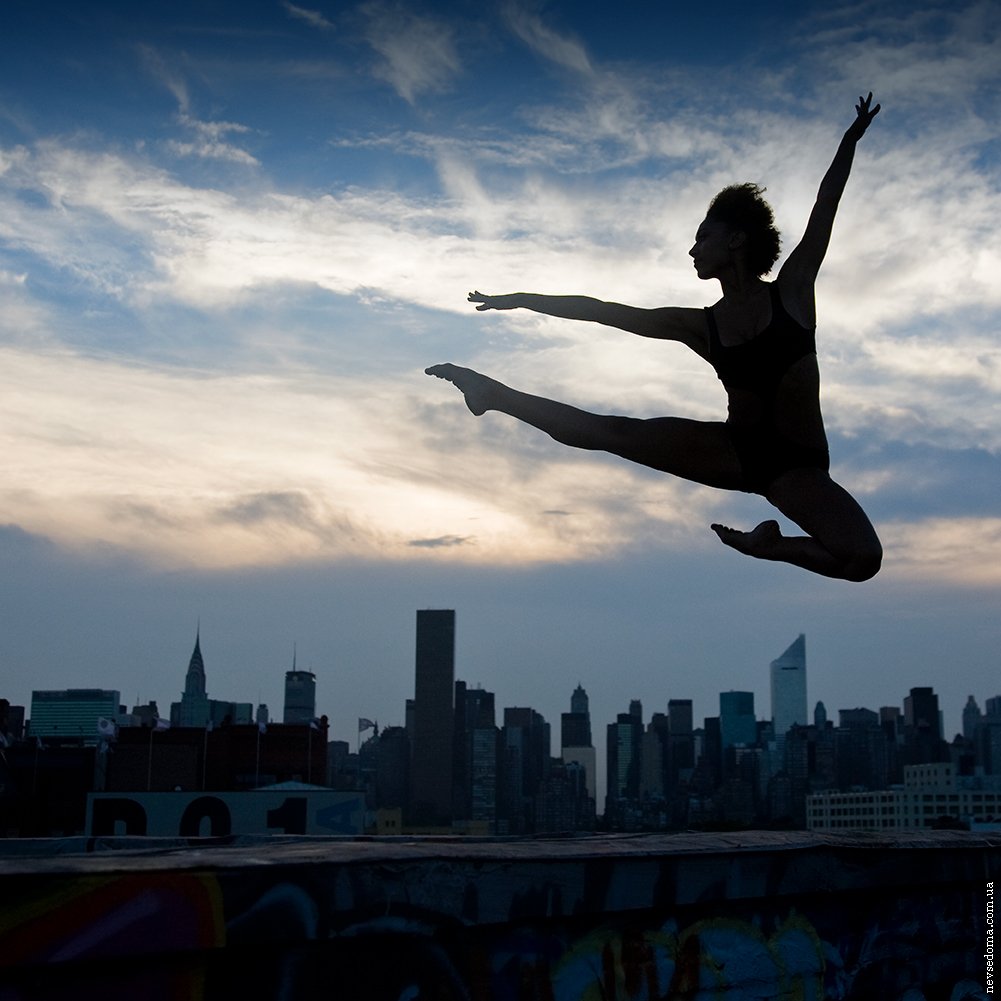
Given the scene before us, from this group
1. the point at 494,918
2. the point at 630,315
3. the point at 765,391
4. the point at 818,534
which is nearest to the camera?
the point at 494,918

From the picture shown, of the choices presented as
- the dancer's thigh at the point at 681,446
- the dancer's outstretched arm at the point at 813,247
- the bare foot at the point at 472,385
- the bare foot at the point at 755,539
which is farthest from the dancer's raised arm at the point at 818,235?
the bare foot at the point at 472,385

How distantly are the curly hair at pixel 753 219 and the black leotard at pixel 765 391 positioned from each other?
332mm

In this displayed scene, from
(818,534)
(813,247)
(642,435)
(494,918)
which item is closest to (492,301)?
(642,435)

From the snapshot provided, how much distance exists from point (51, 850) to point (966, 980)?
16.5 feet

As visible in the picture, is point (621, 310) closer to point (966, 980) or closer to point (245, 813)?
point (966, 980)

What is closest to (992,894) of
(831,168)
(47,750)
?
(831,168)

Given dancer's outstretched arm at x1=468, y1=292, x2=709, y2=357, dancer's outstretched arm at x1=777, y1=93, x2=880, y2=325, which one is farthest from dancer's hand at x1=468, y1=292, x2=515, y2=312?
dancer's outstretched arm at x1=777, y1=93, x2=880, y2=325

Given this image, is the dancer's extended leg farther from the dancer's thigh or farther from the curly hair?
the curly hair

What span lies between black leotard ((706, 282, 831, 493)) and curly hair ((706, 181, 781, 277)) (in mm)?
332

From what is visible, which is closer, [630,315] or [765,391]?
[765,391]

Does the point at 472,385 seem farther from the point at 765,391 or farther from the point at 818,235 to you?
the point at 818,235

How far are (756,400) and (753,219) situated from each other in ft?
3.00

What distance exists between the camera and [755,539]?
5.22 meters

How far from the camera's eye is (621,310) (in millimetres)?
5887
